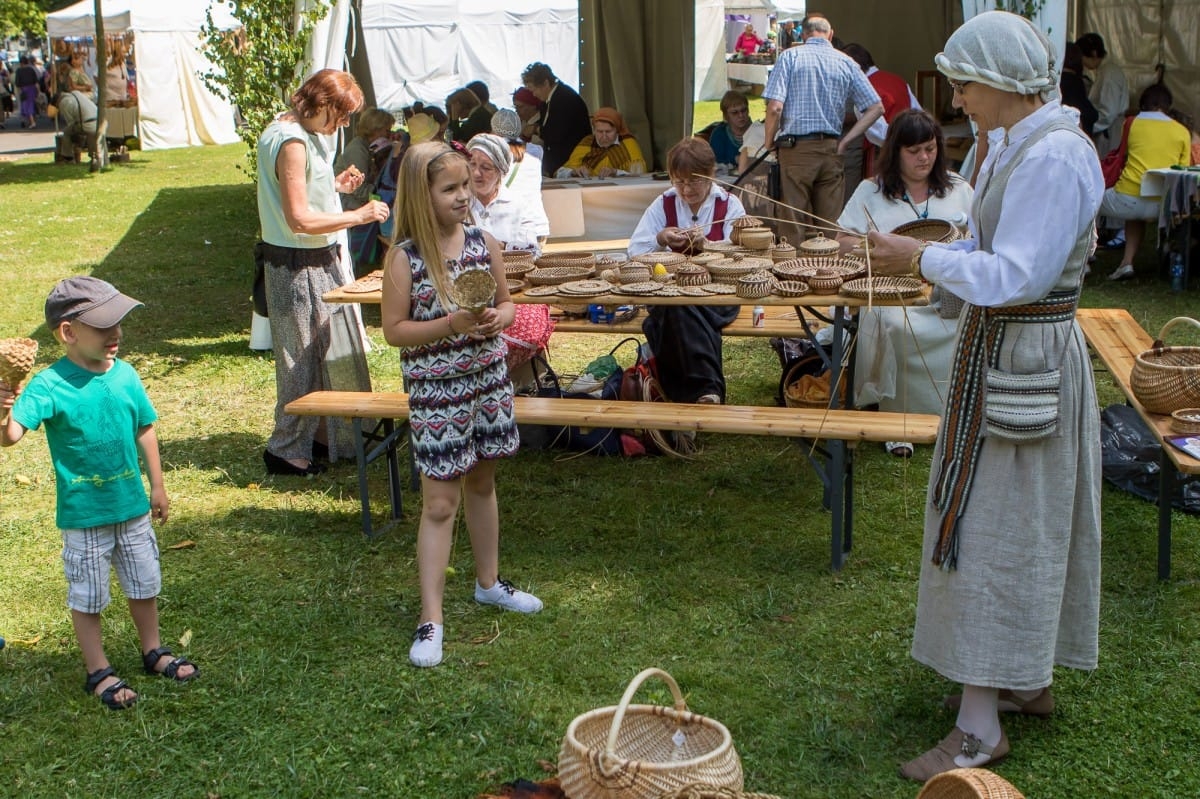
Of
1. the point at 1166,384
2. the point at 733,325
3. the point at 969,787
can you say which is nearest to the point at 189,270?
the point at 733,325

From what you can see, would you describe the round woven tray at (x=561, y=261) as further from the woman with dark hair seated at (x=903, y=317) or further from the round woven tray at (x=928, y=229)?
the round woven tray at (x=928, y=229)

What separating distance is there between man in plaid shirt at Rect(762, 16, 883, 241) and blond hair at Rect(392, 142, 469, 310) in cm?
485

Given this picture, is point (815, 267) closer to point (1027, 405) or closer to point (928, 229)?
point (928, 229)

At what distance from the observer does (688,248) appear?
18.8ft

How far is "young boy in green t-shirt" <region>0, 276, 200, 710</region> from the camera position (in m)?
3.42

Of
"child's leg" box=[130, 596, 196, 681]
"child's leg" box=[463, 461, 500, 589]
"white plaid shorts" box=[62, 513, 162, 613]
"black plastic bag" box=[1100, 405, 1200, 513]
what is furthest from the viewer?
"black plastic bag" box=[1100, 405, 1200, 513]

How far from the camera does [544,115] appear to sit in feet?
37.4

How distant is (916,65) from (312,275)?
9.18 meters

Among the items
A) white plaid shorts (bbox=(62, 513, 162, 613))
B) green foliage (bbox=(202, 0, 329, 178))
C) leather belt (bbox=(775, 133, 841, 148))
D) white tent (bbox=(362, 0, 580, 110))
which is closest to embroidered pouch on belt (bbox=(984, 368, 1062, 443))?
white plaid shorts (bbox=(62, 513, 162, 613))

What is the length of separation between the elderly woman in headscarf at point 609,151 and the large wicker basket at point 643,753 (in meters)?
8.13

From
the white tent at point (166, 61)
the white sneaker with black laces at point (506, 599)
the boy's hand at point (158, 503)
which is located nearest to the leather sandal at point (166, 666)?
the boy's hand at point (158, 503)

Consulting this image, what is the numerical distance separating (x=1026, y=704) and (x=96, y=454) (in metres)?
2.75

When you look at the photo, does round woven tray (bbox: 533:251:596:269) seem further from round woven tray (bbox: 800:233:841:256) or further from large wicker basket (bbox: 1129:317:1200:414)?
large wicker basket (bbox: 1129:317:1200:414)

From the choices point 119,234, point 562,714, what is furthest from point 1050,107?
point 119,234
